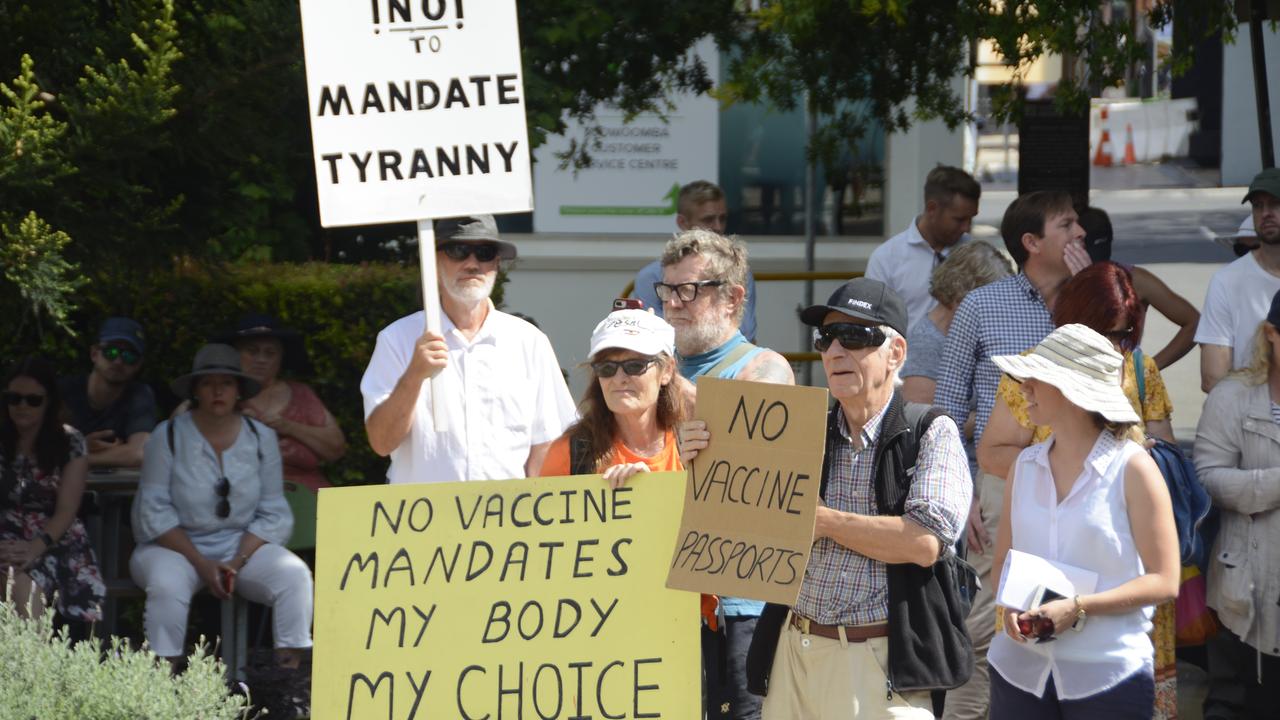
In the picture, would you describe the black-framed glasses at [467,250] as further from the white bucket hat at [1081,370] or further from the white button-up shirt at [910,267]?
the white button-up shirt at [910,267]

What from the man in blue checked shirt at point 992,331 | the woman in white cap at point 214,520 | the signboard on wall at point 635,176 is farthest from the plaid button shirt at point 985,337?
the signboard on wall at point 635,176

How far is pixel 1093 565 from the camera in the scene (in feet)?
13.3

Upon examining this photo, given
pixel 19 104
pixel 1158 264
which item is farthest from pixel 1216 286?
pixel 1158 264

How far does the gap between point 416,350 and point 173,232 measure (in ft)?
5.49

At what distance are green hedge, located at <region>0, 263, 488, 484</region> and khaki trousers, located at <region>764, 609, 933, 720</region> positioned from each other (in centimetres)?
410

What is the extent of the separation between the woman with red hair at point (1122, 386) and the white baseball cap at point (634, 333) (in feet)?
4.40

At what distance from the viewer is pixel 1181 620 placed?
5367 mm

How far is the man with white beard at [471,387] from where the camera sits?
4602mm

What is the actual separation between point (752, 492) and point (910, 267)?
12.8ft

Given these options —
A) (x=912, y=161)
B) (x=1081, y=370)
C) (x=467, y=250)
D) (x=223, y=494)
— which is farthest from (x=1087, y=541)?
(x=912, y=161)

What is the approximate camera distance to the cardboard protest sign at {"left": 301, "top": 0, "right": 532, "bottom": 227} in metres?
4.32

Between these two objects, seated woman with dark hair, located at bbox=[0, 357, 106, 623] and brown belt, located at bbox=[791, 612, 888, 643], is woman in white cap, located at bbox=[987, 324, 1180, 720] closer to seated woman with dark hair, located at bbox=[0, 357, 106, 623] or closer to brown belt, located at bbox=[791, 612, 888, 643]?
brown belt, located at bbox=[791, 612, 888, 643]

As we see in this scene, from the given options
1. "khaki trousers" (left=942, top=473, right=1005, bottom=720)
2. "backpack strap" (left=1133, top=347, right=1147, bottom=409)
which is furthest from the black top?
"backpack strap" (left=1133, top=347, right=1147, bottom=409)

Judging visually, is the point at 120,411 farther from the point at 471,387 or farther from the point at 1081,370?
the point at 1081,370
